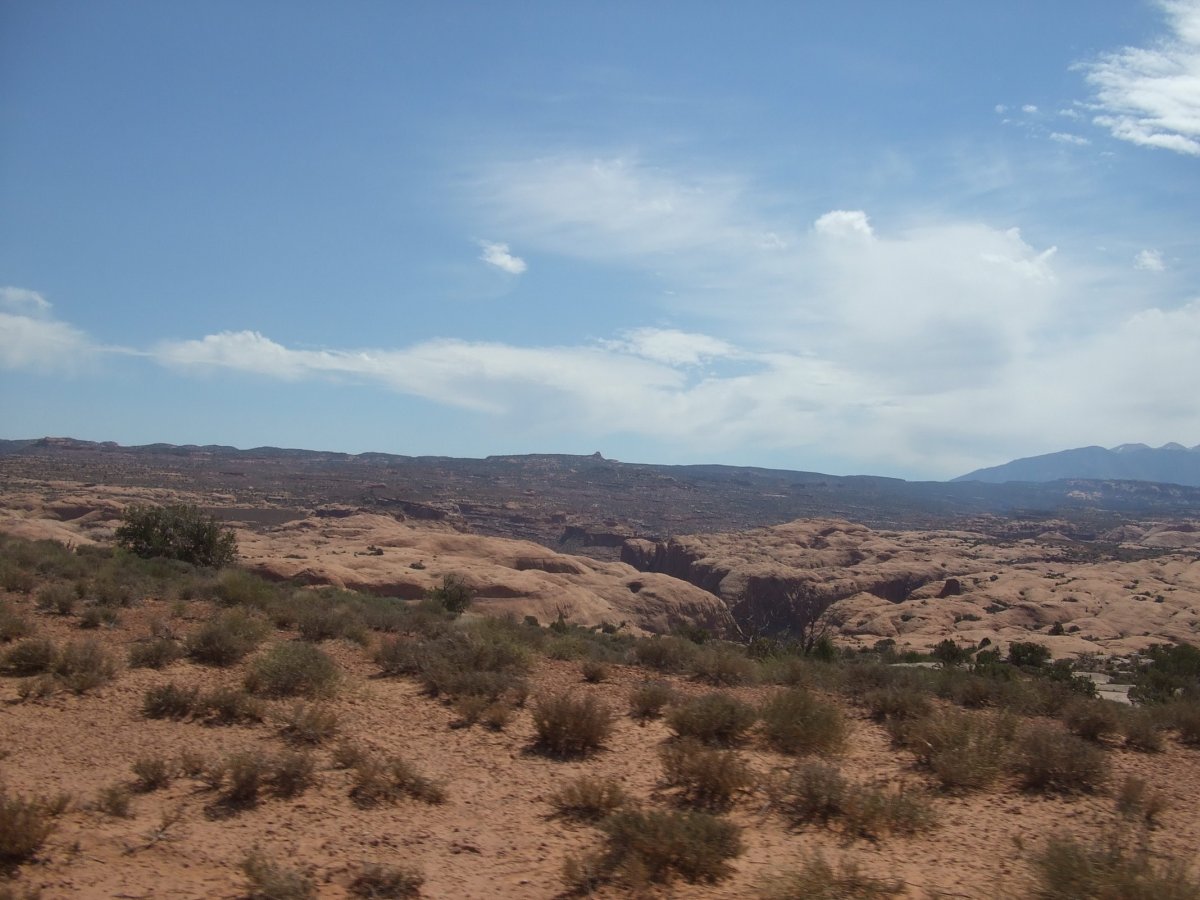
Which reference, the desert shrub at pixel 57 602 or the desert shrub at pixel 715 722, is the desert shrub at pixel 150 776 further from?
the desert shrub at pixel 57 602

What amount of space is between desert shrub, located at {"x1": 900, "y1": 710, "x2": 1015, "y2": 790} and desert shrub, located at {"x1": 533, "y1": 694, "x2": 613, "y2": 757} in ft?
12.4

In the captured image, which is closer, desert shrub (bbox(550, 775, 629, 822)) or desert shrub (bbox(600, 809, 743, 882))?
desert shrub (bbox(600, 809, 743, 882))

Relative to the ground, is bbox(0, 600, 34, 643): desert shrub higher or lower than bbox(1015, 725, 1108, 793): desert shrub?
higher

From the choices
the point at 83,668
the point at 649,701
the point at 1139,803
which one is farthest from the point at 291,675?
the point at 1139,803

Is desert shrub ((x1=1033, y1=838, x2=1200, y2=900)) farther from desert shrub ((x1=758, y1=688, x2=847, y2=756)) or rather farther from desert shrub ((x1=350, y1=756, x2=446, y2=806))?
desert shrub ((x1=350, y1=756, x2=446, y2=806))

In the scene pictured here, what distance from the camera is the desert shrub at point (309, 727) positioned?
9.44m

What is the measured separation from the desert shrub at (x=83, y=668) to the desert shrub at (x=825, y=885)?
9.28 metres

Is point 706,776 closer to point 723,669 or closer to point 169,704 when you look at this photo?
point 723,669

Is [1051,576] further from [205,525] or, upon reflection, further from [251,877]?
[251,877]

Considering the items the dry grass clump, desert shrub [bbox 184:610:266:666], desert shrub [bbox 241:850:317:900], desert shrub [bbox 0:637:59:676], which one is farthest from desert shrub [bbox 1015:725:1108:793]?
desert shrub [bbox 0:637:59:676]

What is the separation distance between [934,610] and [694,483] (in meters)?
120

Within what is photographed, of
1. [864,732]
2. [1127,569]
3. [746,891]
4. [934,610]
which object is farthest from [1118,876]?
[1127,569]

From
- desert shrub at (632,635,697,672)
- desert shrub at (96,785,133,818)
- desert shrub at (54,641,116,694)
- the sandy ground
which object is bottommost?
desert shrub at (632,635,697,672)

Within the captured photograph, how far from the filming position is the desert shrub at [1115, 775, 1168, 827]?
795 centimetres
